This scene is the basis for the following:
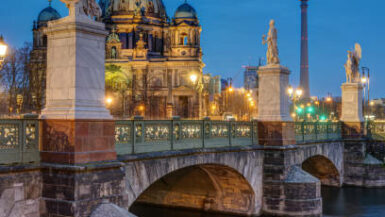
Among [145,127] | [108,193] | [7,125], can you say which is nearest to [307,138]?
[145,127]

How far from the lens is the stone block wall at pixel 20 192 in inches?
410

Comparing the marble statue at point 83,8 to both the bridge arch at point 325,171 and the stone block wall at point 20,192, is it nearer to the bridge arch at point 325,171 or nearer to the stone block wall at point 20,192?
the stone block wall at point 20,192

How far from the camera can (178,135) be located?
52.9 ft

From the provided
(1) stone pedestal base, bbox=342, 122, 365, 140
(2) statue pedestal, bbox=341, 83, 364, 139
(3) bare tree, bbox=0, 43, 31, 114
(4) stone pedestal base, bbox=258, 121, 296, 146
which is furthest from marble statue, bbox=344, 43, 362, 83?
(3) bare tree, bbox=0, 43, 31, 114

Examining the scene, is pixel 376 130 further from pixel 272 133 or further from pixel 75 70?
pixel 75 70

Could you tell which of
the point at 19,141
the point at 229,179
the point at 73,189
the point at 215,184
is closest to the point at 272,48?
the point at 229,179

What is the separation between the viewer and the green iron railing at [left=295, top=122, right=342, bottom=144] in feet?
84.0

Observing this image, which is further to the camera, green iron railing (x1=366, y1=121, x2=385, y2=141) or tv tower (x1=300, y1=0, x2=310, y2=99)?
tv tower (x1=300, y1=0, x2=310, y2=99)

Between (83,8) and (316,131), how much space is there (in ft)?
63.0

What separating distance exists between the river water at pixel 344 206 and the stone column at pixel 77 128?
12.0m

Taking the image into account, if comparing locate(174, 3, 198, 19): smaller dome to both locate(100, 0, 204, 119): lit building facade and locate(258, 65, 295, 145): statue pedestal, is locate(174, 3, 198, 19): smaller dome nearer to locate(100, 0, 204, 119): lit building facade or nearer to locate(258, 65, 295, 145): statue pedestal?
locate(100, 0, 204, 119): lit building facade

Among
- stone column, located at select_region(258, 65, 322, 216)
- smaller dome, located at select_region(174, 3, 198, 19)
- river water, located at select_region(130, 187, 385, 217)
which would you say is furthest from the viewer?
smaller dome, located at select_region(174, 3, 198, 19)

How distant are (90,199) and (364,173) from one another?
86.3 ft

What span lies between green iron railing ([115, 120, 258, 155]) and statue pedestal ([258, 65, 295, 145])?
2.86 feet
